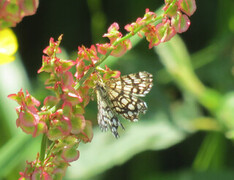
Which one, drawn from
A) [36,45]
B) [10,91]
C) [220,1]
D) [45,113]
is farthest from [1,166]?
[220,1]

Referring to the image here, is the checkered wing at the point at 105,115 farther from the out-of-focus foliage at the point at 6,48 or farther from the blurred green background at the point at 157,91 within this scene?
the blurred green background at the point at 157,91

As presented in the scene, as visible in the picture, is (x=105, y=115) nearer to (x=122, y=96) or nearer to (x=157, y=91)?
(x=122, y=96)

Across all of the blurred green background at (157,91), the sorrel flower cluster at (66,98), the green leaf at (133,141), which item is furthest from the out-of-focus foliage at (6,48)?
the green leaf at (133,141)

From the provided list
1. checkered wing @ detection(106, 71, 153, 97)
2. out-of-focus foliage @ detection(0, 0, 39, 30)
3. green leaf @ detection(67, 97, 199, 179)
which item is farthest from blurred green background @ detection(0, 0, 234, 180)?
out-of-focus foliage @ detection(0, 0, 39, 30)

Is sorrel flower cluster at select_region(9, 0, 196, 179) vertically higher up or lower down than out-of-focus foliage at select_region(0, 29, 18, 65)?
lower down

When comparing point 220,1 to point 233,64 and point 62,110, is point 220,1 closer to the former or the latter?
point 233,64

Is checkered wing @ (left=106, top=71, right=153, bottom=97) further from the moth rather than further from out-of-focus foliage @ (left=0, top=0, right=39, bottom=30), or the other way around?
out-of-focus foliage @ (left=0, top=0, right=39, bottom=30)
